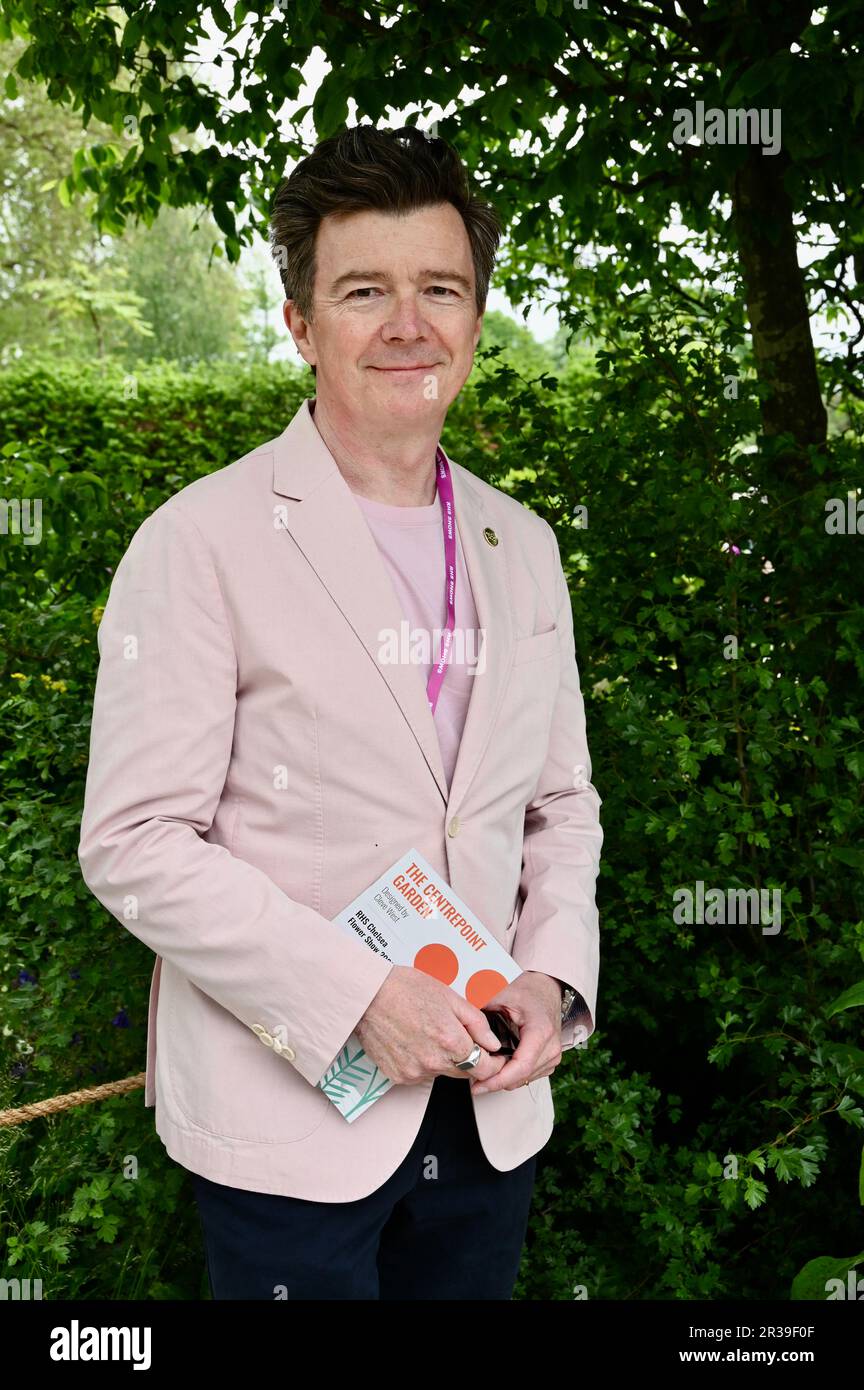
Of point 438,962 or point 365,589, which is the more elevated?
point 365,589

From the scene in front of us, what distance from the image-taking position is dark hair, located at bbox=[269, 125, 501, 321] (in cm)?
188

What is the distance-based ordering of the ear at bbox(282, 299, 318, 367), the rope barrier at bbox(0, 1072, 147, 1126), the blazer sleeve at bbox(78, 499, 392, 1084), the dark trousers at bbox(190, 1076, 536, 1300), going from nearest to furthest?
1. the blazer sleeve at bbox(78, 499, 392, 1084)
2. the dark trousers at bbox(190, 1076, 536, 1300)
3. the ear at bbox(282, 299, 318, 367)
4. the rope barrier at bbox(0, 1072, 147, 1126)

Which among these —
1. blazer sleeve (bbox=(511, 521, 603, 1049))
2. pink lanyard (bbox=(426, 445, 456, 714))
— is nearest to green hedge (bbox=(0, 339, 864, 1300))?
blazer sleeve (bbox=(511, 521, 603, 1049))

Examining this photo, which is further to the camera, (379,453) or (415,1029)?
(379,453)

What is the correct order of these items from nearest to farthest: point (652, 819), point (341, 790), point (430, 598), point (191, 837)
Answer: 1. point (191, 837)
2. point (341, 790)
3. point (430, 598)
4. point (652, 819)

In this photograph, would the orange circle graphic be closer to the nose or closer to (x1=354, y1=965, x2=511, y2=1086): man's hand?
(x1=354, y1=965, x2=511, y2=1086): man's hand

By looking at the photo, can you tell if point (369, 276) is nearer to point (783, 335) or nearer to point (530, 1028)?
point (530, 1028)

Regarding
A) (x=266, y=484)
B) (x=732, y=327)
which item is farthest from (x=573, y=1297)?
(x=732, y=327)

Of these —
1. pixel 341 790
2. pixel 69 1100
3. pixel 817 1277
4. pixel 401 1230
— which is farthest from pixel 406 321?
pixel 69 1100

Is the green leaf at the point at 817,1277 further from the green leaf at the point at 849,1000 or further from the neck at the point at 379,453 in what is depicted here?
the neck at the point at 379,453

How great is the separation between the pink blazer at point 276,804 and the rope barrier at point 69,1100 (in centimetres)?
80

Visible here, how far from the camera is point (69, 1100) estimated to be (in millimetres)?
2691

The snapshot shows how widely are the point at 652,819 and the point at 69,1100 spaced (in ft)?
4.60

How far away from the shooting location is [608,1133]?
2.84 meters
